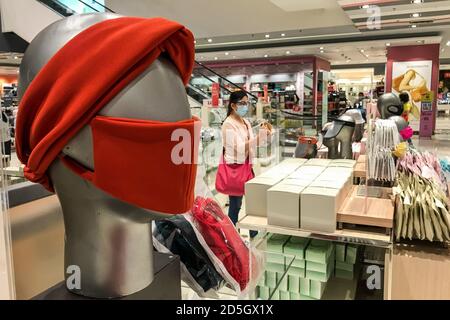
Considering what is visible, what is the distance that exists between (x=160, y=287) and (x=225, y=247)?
30cm

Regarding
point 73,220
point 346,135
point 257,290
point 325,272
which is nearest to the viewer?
point 73,220

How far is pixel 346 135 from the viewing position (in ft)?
9.56

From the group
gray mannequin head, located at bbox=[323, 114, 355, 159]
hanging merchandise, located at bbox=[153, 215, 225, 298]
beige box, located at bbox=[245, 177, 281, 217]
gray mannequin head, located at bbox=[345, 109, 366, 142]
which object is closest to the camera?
hanging merchandise, located at bbox=[153, 215, 225, 298]

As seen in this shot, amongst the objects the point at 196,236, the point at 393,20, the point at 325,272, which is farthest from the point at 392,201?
the point at 393,20

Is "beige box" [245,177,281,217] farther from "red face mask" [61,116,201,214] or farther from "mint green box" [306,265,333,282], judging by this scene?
"red face mask" [61,116,201,214]

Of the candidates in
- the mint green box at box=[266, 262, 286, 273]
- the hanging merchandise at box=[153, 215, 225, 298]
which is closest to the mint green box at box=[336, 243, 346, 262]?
the mint green box at box=[266, 262, 286, 273]

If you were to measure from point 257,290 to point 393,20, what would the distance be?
8876 millimetres

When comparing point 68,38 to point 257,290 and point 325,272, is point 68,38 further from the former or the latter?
point 325,272

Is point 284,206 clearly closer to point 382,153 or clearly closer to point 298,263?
point 298,263

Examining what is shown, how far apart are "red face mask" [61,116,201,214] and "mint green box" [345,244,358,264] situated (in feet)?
5.03

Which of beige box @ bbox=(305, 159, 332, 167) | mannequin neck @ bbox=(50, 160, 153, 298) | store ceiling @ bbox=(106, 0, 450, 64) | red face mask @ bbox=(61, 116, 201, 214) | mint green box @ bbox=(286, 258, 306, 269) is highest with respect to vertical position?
store ceiling @ bbox=(106, 0, 450, 64)

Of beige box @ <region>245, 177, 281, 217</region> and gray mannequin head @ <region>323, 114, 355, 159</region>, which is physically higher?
gray mannequin head @ <region>323, 114, 355, 159</region>

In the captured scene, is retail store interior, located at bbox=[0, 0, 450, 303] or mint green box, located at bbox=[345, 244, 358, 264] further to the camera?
mint green box, located at bbox=[345, 244, 358, 264]

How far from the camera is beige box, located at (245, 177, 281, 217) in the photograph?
1.97 meters
